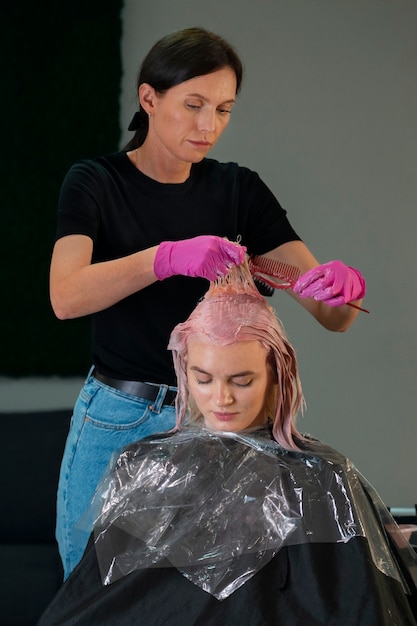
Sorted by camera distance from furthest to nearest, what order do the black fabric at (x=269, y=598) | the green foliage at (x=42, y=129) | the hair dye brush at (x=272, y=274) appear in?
the green foliage at (x=42, y=129), the hair dye brush at (x=272, y=274), the black fabric at (x=269, y=598)

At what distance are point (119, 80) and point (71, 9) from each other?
32cm

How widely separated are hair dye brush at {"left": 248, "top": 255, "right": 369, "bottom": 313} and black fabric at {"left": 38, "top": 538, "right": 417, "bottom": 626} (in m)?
0.52

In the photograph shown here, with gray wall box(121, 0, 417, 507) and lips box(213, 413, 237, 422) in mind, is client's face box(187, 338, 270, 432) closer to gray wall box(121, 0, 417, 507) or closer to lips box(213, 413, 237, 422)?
lips box(213, 413, 237, 422)

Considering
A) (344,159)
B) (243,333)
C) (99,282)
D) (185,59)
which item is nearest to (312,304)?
(243,333)

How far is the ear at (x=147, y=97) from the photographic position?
6.30ft

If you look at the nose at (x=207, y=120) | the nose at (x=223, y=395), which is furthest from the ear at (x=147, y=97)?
the nose at (x=223, y=395)

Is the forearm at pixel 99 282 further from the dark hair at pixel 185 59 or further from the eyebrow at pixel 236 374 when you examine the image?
→ the dark hair at pixel 185 59

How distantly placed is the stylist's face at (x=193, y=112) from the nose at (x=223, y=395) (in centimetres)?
52

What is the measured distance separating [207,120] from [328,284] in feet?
1.45

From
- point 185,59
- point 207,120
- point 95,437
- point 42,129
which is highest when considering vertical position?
point 185,59

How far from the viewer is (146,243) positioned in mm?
1973

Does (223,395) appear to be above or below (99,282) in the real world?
below

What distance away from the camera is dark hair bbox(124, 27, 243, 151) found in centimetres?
185

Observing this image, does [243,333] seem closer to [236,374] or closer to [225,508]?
[236,374]
